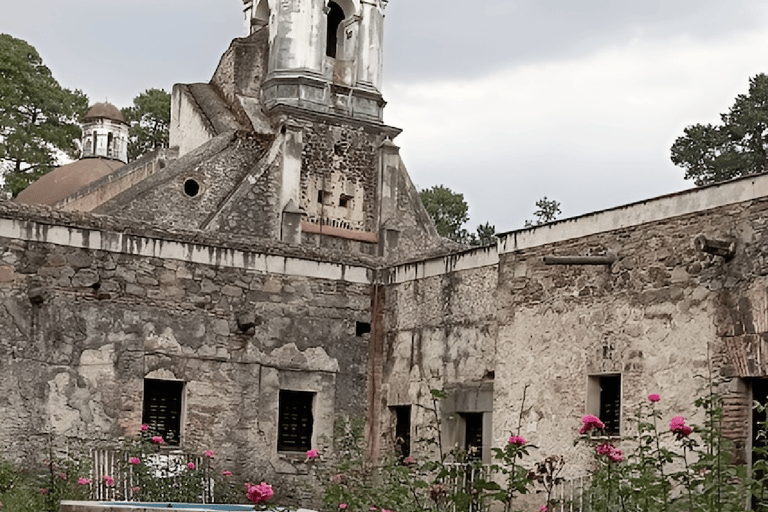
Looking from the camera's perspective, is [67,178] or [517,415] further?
[67,178]

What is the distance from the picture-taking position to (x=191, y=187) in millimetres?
25016

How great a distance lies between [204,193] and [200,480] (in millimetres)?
11422

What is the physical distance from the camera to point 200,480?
46.9 ft

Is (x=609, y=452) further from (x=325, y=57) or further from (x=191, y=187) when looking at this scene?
(x=325, y=57)

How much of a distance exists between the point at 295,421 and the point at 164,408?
1752 millimetres

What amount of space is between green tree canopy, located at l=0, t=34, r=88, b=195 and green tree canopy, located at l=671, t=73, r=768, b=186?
19.1 m

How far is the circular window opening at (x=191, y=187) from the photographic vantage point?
2494 cm

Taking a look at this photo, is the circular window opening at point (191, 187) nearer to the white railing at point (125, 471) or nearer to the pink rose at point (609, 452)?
the white railing at point (125, 471)

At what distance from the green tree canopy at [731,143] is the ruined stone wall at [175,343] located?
Result: 79.5 feet

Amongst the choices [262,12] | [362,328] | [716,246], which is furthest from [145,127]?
[716,246]

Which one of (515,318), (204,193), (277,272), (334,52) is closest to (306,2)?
(334,52)

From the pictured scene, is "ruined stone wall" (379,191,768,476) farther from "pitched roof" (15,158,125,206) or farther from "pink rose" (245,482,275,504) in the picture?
"pitched roof" (15,158,125,206)

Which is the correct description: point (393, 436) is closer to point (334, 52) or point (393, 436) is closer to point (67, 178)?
point (334, 52)

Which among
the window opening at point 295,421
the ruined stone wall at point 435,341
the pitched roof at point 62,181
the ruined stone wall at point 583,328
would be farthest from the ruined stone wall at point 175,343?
the pitched roof at point 62,181
